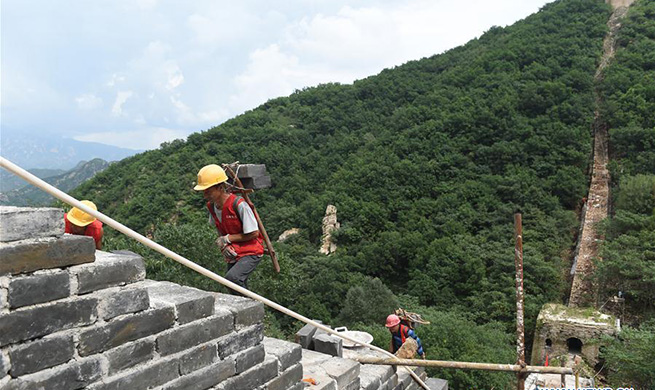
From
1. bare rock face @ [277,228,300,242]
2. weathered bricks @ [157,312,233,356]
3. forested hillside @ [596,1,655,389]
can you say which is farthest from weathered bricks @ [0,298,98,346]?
bare rock face @ [277,228,300,242]

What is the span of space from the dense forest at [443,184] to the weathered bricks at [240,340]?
30.7 ft

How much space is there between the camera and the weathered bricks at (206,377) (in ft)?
7.55

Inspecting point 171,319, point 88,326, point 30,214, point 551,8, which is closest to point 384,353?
point 171,319

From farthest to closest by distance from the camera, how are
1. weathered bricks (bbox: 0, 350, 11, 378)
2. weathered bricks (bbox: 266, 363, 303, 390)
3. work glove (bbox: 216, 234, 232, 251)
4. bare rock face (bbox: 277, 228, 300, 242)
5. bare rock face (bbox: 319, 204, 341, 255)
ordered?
bare rock face (bbox: 277, 228, 300, 242), bare rock face (bbox: 319, 204, 341, 255), work glove (bbox: 216, 234, 232, 251), weathered bricks (bbox: 266, 363, 303, 390), weathered bricks (bbox: 0, 350, 11, 378)

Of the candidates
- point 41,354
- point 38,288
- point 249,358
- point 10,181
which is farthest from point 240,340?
point 10,181

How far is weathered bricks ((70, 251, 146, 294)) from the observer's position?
77.2 inches

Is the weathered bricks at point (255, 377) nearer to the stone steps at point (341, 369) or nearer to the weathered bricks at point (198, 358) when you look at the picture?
the weathered bricks at point (198, 358)

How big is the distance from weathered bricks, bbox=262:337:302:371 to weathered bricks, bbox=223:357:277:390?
104mm

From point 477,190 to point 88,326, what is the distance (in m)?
28.9

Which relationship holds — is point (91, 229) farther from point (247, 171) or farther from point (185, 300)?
point (185, 300)

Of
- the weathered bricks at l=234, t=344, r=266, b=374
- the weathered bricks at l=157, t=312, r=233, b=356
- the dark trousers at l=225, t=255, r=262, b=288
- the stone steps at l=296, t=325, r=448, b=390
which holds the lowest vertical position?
the stone steps at l=296, t=325, r=448, b=390

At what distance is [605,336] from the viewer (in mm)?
13758

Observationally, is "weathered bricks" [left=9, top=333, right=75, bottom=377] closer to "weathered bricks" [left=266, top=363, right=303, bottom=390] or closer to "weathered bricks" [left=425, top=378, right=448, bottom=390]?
"weathered bricks" [left=266, top=363, right=303, bottom=390]

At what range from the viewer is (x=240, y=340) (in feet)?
8.91
